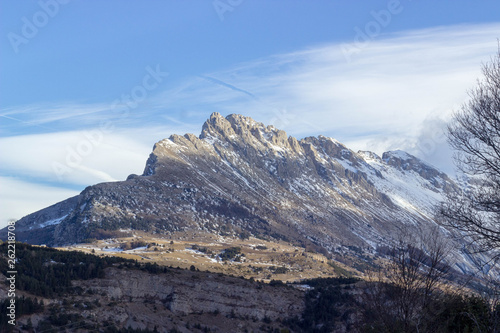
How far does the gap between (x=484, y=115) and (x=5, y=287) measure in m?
57.9

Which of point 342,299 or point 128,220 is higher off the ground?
point 128,220

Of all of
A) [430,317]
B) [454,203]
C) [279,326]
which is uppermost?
[454,203]

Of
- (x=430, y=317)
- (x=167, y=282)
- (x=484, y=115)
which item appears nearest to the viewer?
(x=484, y=115)

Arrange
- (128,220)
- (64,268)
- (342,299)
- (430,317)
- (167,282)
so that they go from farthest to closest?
(128,220) < (342,299) < (167,282) < (64,268) < (430,317)

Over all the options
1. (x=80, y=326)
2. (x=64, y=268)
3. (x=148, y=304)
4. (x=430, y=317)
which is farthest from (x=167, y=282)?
(x=430, y=317)

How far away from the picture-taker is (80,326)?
53938 millimetres

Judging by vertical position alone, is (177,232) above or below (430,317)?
above

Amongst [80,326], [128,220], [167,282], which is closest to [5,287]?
[80,326]

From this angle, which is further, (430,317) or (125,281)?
(125,281)

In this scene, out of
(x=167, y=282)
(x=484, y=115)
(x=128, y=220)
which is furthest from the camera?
(x=128, y=220)

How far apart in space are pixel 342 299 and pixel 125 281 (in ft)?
139

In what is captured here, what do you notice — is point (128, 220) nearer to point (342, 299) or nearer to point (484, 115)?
point (342, 299)

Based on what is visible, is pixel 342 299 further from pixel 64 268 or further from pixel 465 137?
pixel 465 137

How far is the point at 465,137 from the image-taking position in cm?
2022
